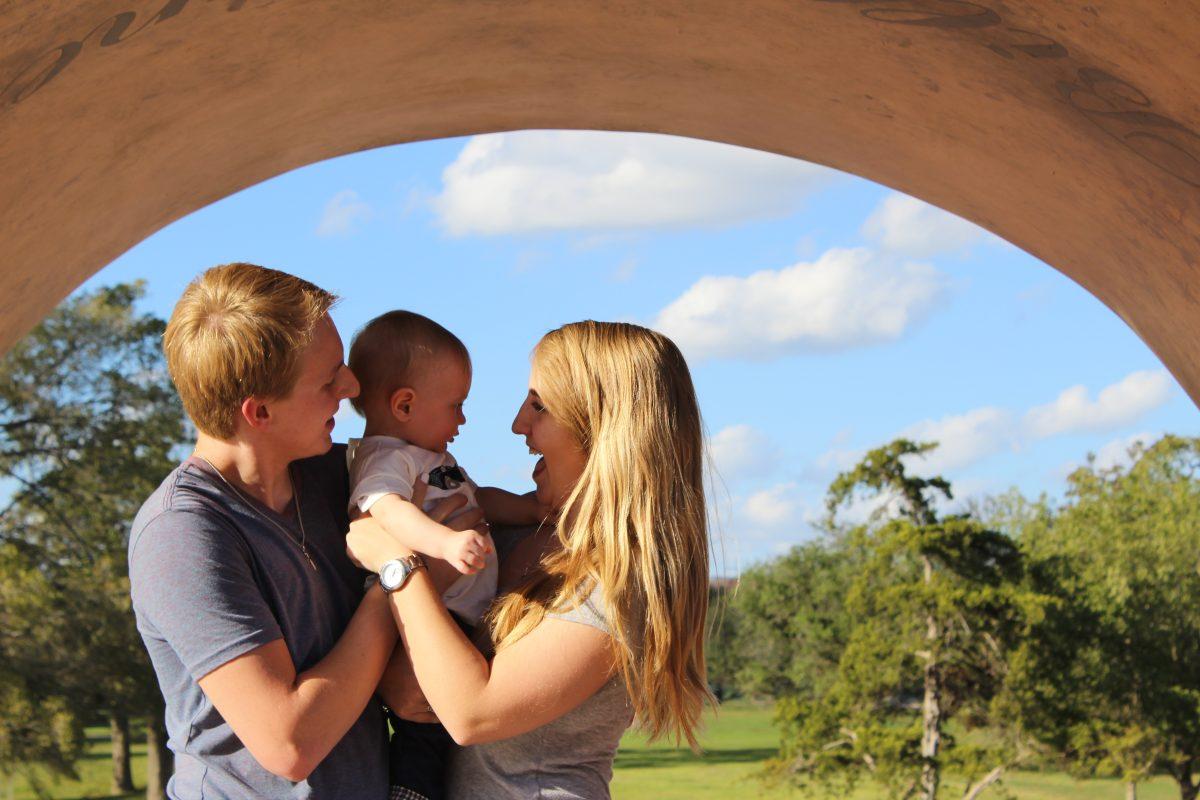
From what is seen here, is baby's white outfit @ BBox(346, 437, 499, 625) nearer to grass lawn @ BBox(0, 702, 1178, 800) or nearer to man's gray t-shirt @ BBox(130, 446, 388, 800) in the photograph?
man's gray t-shirt @ BBox(130, 446, 388, 800)

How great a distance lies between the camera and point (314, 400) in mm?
2287

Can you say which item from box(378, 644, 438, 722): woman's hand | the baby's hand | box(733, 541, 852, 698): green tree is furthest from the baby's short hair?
box(733, 541, 852, 698): green tree

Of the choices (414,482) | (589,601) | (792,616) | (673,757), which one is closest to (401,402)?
(414,482)

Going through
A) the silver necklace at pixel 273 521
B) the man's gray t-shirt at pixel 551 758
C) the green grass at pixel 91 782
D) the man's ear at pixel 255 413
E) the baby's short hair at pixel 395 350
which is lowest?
the green grass at pixel 91 782

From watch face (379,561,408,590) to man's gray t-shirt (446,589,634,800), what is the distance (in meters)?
0.33

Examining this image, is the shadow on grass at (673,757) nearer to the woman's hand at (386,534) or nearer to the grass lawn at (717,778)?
the grass lawn at (717,778)

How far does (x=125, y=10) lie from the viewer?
2387 millimetres

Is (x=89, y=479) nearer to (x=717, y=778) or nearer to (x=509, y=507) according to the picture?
(x=717, y=778)

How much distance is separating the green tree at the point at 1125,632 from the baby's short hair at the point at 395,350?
62.4 ft

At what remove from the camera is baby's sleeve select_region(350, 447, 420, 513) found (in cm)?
246

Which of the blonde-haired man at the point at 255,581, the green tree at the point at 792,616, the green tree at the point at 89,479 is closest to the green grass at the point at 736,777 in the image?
the green tree at the point at 792,616

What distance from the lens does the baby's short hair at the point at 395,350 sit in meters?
2.67

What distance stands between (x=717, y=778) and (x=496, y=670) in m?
29.9

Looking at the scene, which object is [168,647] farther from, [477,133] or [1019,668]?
[1019,668]
